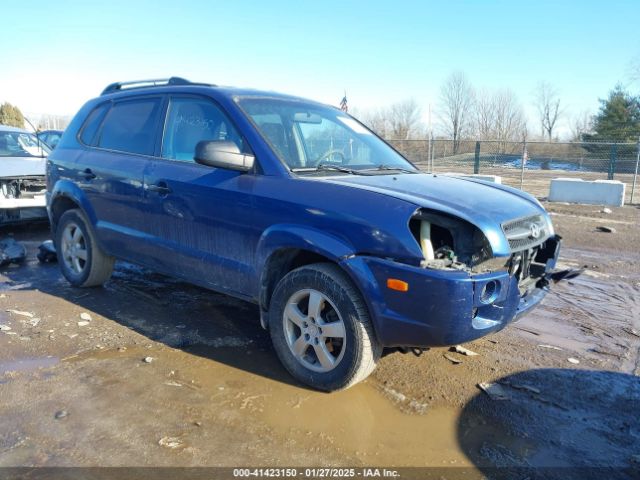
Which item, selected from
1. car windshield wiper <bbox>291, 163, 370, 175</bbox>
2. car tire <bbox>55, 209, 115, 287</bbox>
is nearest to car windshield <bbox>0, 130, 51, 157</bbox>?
car tire <bbox>55, 209, 115, 287</bbox>

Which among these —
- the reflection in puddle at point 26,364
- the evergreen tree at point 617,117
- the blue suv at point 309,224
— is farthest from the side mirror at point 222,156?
the evergreen tree at point 617,117

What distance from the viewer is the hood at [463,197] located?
9.25 ft

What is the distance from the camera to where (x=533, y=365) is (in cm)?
361

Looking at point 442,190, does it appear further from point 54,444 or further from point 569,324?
point 54,444

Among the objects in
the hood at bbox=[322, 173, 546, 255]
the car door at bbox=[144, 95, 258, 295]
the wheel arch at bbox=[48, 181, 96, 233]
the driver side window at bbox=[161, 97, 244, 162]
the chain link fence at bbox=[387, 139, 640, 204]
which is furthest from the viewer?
the chain link fence at bbox=[387, 139, 640, 204]

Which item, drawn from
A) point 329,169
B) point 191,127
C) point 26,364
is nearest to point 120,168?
point 191,127

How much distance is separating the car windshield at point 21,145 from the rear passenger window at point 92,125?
413 centimetres

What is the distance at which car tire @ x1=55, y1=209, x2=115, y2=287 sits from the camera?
4.96 meters

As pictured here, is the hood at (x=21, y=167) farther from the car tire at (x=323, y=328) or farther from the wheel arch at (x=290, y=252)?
the car tire at (x=323, y=328)

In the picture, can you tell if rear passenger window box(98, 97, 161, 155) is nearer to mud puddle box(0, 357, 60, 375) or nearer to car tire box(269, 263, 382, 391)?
mud puddle box(0, 357, 60, 375)

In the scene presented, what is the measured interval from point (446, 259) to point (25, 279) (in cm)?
498

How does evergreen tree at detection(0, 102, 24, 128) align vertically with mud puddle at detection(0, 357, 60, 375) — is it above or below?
above

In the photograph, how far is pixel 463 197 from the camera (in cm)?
313

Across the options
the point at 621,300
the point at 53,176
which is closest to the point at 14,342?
the point at 53,176
